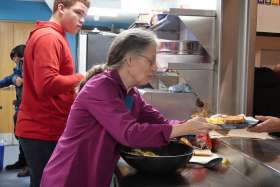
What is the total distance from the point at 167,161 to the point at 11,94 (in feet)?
16.7

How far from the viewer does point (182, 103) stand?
2.06 meters

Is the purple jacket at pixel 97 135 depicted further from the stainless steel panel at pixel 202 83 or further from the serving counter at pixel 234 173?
the stainless steel panel at pixel 202 83

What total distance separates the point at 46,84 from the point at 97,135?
48 centimetres

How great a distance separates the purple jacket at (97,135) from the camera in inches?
47.8

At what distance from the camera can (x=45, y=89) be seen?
1.65 meters

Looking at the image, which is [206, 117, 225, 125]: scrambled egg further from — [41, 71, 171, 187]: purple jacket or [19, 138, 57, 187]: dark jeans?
[19, 138, 57, 187]: dark jeans

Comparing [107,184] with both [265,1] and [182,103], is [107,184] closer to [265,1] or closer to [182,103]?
[182,103]

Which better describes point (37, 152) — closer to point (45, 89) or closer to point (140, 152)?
point (45, 89)

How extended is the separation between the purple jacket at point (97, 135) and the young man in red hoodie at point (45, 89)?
0.41 meters

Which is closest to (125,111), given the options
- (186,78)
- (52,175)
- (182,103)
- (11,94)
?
(52,175)

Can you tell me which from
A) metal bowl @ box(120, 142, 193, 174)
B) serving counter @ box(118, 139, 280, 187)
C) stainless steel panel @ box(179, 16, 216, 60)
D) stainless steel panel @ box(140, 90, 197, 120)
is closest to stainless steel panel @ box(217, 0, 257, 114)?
stainless steel panel @ box(179, 16, 216, 60)

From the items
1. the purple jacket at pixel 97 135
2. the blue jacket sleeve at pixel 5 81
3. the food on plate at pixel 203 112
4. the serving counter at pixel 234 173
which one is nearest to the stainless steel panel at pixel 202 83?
the food on plate at pixel 203 112

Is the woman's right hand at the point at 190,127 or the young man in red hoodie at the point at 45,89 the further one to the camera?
the young man in red hoodie at the point at 45,89

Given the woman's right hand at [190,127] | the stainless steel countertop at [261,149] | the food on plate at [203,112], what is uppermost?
the woman's right hand at [190,127]
